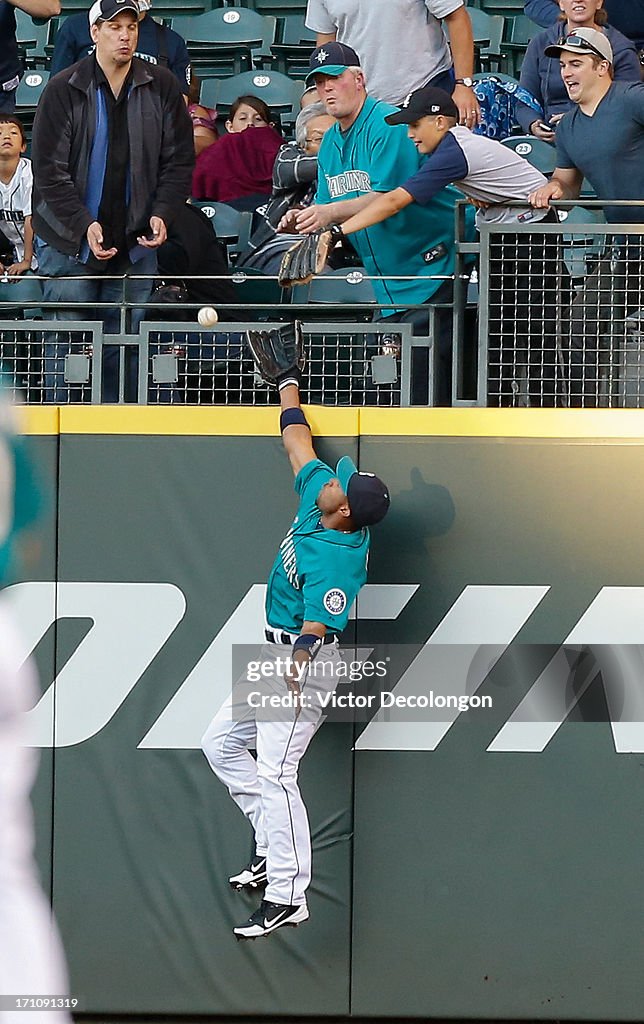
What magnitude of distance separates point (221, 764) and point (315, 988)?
3.33ft

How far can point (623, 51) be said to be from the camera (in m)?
7.54

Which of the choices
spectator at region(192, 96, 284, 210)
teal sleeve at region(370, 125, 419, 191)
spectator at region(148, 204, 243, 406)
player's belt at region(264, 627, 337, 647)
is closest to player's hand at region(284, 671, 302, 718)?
player's belt at region(264, 627, 337, 647)

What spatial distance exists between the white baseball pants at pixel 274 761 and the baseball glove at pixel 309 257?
4.81ft

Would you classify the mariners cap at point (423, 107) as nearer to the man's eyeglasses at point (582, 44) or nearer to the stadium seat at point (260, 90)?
the man's eyeglasses at point (582, 44)

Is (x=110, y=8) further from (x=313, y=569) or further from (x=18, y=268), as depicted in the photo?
(x=313, y=569)

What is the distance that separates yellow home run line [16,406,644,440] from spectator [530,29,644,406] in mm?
152

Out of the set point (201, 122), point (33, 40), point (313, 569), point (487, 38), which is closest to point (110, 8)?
point (201, 122)

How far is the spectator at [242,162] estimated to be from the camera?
8.55 metres

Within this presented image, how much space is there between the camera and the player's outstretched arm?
19.7ft

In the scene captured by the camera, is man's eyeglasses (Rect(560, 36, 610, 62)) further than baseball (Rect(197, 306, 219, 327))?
Yes

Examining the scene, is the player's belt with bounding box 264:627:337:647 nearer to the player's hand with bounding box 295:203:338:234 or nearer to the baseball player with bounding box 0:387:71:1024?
the player's hand with bounding box 295:203:338:234

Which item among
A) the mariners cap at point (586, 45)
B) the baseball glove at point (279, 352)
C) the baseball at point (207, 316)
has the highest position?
the mariners cap at point (586, 45)

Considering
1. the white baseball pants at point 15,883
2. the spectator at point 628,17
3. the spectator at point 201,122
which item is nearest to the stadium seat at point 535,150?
the spectator at point 628,17

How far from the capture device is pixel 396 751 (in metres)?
6.18
